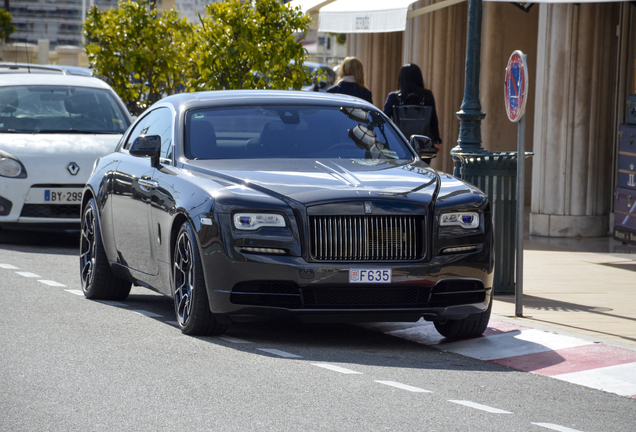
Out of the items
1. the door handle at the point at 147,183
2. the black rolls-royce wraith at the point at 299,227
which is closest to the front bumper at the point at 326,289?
the black rolls-royce wraith at the point at 299,227

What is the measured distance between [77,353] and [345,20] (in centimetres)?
1006

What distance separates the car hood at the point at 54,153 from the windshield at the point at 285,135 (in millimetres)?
4372

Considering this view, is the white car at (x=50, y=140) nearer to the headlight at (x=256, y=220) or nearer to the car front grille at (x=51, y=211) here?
the car front grille at (x=51, y=211)

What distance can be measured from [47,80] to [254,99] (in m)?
→ 6.18

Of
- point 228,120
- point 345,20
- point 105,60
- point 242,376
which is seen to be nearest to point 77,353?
point 242,376

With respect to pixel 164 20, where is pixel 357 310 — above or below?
below

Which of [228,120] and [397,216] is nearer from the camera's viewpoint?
[397,216]

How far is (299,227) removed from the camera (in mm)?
7156

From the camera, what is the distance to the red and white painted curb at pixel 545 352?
6.81 meters

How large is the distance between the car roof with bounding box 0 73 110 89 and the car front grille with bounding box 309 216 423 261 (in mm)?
7716

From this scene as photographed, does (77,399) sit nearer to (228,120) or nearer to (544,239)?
(228,120)

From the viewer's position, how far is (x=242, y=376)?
6.49 m

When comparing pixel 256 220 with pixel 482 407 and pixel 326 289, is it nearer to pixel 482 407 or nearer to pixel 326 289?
pixel 326 289

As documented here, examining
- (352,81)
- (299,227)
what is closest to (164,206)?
(299,227)
